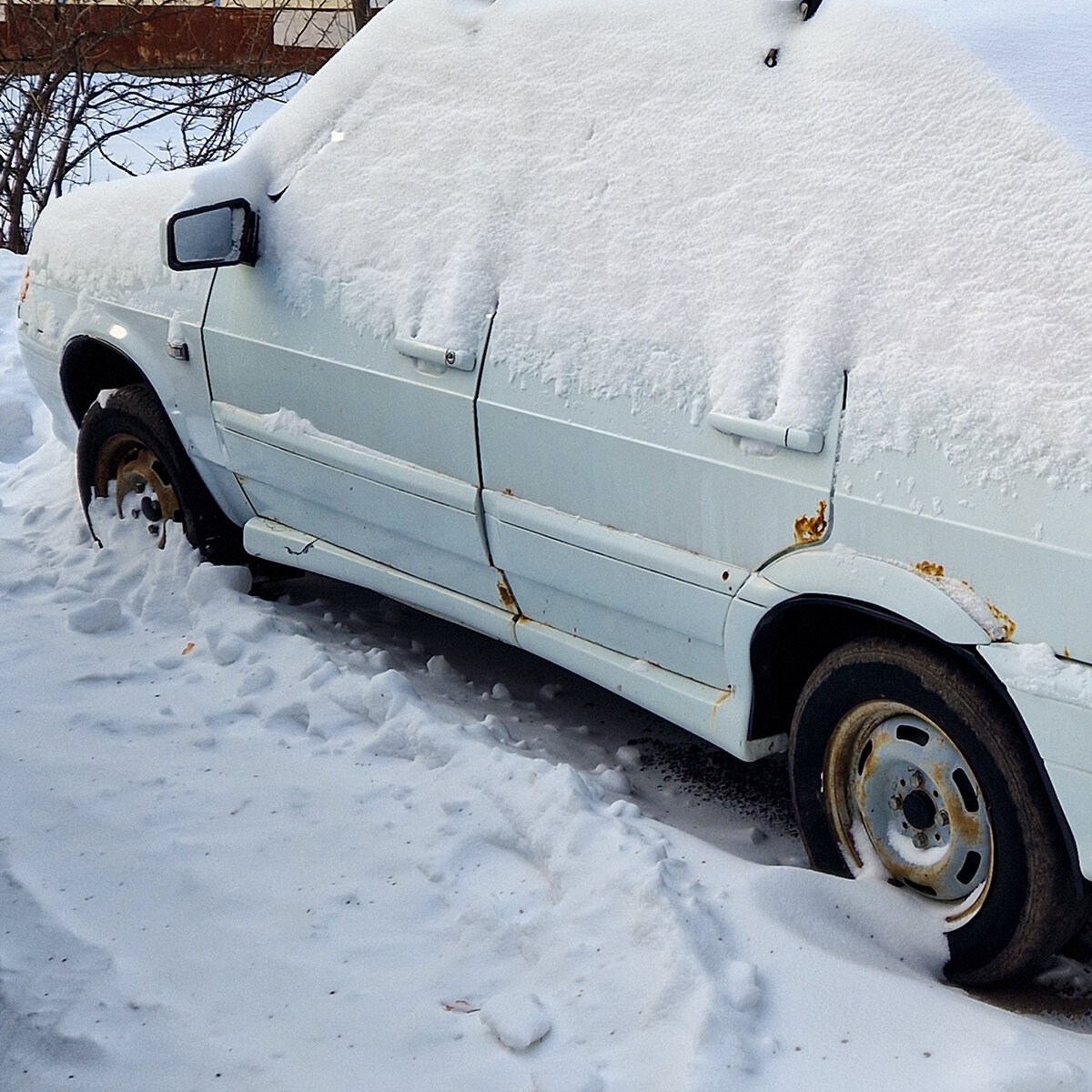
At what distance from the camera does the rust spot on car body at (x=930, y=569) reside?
8.61 ft

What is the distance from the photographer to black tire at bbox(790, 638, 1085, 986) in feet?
8.68

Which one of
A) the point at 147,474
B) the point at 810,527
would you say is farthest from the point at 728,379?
the point at 147,474

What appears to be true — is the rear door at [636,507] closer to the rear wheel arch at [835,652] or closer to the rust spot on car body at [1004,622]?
the rear wheel arch at [835,652]

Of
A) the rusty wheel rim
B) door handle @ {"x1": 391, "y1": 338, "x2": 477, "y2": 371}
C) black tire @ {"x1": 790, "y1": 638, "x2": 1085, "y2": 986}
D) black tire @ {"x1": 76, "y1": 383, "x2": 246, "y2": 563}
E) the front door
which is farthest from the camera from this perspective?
the rusty wheel rim

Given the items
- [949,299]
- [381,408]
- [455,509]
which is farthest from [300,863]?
[949,299]

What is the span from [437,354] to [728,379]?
35.4 inches

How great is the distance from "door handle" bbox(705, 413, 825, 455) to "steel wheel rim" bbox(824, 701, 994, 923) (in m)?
0.56

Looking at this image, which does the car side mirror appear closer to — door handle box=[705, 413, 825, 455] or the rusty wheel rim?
the rusty wheel rim

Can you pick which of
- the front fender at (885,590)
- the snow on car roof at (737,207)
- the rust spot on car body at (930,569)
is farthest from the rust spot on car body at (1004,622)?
the snow on car roof at (737,207)

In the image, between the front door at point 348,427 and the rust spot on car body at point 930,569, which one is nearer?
the rust spot on car body at point 930,569

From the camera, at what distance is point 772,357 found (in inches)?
112

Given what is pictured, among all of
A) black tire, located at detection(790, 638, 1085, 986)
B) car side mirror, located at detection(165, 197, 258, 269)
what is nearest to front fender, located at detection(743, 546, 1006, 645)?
black tire, located at detection(790, 638, 1085, 986)

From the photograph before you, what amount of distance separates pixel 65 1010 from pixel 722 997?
129cm

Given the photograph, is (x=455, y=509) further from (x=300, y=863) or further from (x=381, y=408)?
(x=300, y=863)
